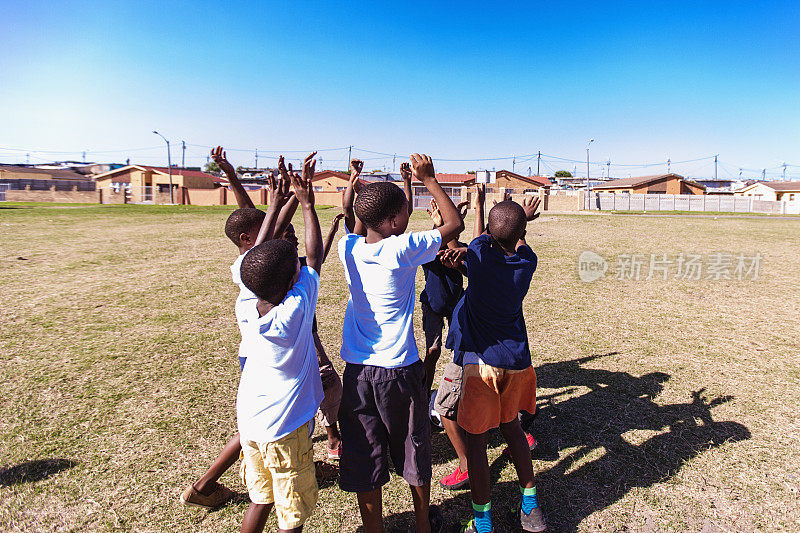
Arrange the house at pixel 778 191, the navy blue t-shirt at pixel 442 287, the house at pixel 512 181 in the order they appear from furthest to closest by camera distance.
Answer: the house at pixel 512 181 → the house at pixel 778 191 → the navy blue t-shirt at pixel 442 287

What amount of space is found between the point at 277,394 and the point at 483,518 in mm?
1341

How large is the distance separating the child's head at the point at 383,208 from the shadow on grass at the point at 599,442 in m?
1.75

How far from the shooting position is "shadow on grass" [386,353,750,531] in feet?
9.48

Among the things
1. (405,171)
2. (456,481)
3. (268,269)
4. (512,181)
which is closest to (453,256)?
(405,171)

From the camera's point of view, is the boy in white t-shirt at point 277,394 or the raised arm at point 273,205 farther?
the raised arm at point 273,205

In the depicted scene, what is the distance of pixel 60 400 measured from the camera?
4082mm

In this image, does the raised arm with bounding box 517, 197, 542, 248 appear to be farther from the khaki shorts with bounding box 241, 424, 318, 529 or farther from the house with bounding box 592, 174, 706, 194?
the house with bounding box 592, 174, 706, 194

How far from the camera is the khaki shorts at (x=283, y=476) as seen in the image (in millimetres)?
2115

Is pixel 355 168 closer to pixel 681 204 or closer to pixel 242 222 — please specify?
pixel 242 222

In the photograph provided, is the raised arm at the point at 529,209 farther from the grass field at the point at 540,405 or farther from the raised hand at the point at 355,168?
the grass field at the point at 540,405

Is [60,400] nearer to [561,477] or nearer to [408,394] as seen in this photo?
[408,394]

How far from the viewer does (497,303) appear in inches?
105

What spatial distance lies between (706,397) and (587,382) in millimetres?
1020

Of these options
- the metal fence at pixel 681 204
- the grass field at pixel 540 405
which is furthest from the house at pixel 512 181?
the grass field at pixel 540 405
